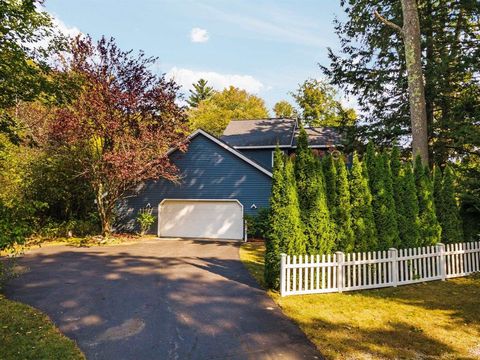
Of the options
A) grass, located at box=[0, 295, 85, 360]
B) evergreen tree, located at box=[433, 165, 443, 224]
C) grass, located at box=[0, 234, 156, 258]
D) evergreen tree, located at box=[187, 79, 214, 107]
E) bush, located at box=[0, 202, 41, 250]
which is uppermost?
evergreen tree, located at box=[187, 79, 214, 107]

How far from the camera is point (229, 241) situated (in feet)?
60.2

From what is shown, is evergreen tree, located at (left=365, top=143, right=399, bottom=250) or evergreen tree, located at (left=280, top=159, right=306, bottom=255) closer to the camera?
evergreen tree, located at (left=280, top=159, right=306, bottom=255)

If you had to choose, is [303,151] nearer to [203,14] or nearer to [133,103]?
[203,14]

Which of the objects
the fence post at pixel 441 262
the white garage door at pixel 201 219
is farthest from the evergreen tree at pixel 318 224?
the white garage door at pixel 201 219

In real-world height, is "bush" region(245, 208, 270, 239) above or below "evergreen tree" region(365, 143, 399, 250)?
below

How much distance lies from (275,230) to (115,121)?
11.5m

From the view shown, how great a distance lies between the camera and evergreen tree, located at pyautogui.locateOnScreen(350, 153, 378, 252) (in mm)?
9320

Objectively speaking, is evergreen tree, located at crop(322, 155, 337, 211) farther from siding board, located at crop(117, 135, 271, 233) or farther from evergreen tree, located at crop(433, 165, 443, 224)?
siding board, located at crop(117, 135, 271, 233)

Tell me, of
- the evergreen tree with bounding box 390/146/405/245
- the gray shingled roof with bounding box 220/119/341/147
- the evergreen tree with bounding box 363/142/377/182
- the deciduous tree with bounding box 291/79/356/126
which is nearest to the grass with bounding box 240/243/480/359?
the evergreen tree with bounding box 390/146/405/245

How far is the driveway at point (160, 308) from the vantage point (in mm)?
5242

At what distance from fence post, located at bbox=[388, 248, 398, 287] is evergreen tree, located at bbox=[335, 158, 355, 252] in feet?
3.32

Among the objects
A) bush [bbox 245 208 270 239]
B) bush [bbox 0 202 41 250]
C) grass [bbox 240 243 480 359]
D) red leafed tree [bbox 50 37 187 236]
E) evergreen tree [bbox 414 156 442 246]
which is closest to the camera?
grass [bbox 240 243 480 359]

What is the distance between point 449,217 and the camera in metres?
11.1

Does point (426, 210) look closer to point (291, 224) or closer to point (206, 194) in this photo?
point (291, 224)
